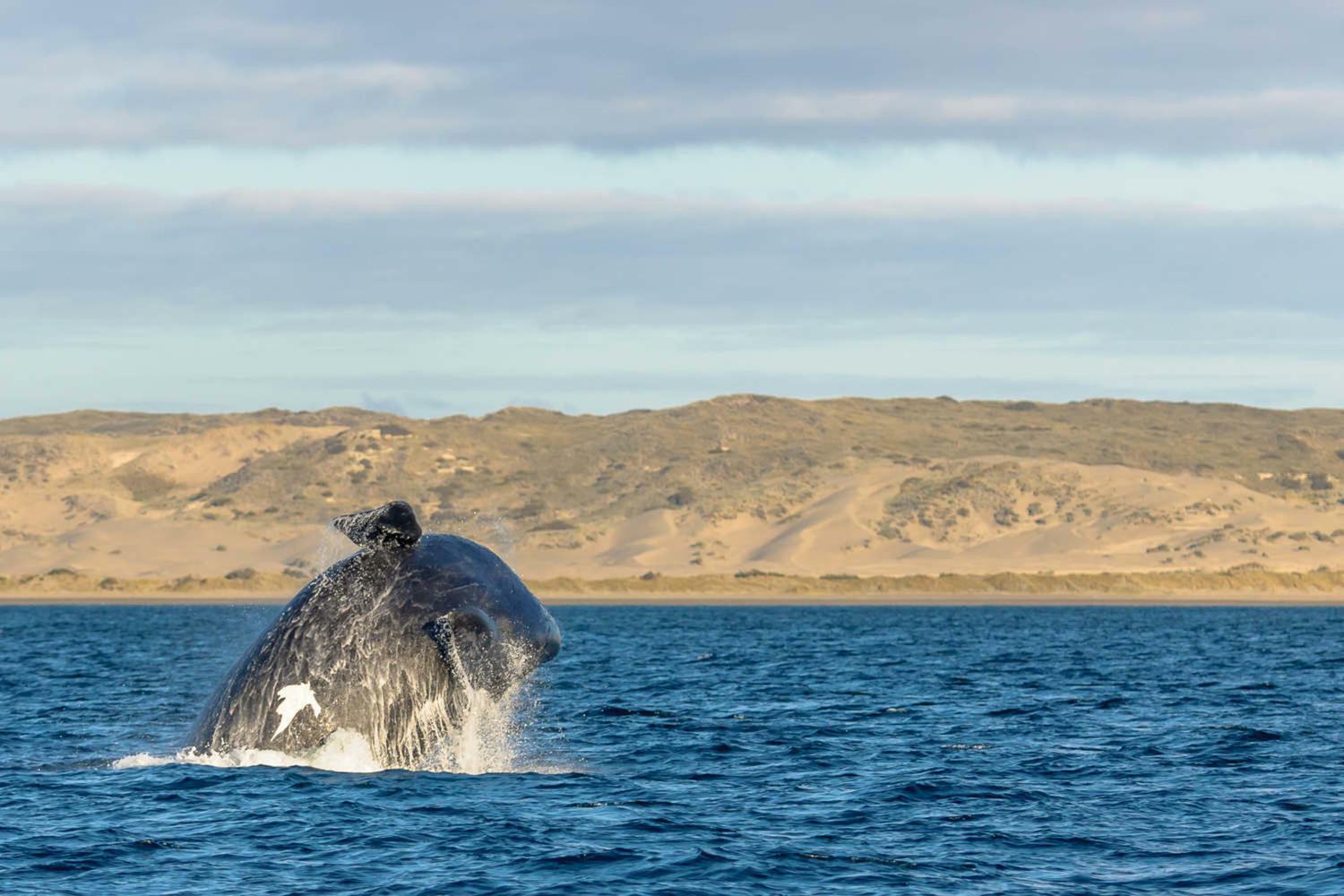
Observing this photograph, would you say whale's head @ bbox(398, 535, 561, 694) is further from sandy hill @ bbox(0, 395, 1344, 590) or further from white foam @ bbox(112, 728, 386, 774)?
sandy hill @ bbox(0, 395, 1344, 590)

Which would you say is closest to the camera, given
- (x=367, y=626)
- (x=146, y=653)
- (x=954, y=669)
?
(x=367, y=626)

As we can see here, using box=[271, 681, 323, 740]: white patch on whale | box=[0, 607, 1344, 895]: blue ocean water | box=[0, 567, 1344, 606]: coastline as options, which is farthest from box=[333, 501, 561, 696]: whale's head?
box=[0, 567, 1344, 606]: coastline

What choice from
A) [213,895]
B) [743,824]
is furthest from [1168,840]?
[213,895]

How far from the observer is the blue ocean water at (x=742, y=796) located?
1688cm

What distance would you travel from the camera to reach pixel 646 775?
2359 centimetres

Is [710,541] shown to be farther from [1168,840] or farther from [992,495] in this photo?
[1168,840]

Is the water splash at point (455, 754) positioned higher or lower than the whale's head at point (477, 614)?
lower

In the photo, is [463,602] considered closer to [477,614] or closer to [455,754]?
[477,614]

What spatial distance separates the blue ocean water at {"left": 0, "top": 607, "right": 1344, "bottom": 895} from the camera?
664 inches

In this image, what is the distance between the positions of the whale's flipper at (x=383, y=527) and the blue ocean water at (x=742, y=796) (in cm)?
277

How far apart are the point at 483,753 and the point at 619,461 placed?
16029 centimetres

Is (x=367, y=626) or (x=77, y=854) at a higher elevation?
(x=367, y=626)

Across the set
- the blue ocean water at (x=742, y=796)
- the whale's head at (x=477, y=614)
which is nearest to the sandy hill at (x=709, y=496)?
the blue ocean water at (x=742, y=796)

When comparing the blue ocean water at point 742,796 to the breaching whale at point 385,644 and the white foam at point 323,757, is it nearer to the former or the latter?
the white foam at point 323,757
